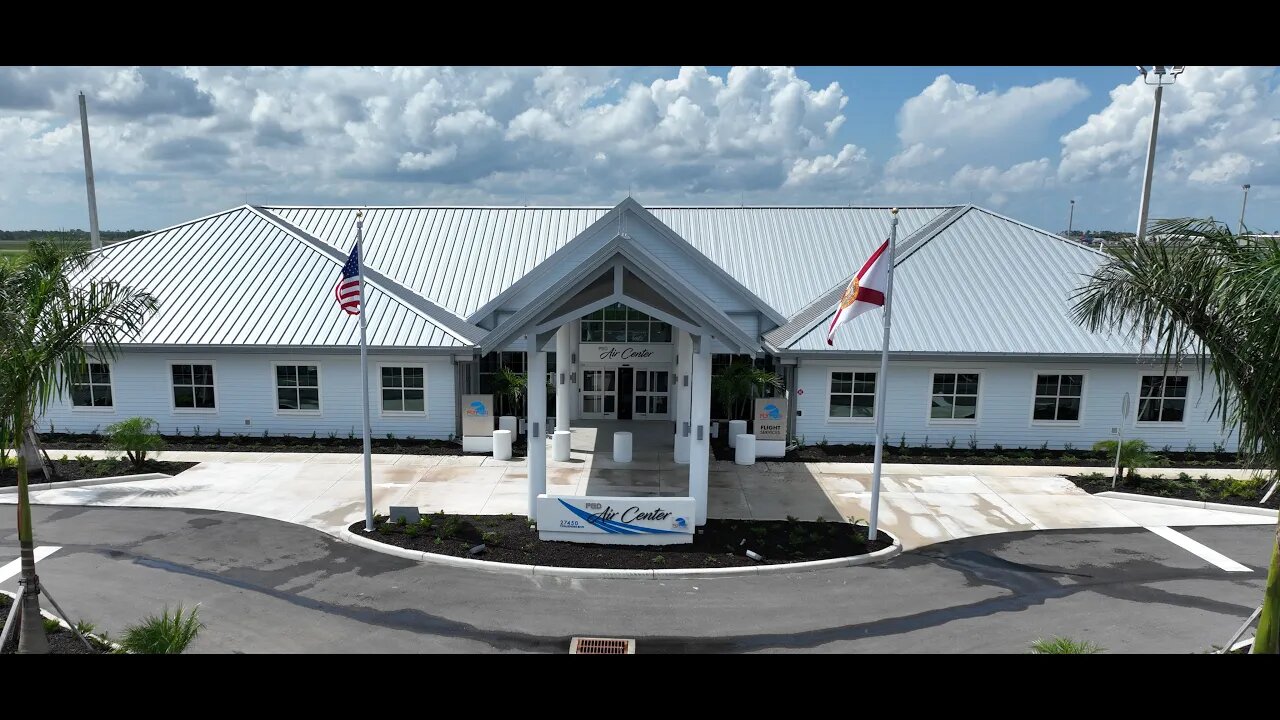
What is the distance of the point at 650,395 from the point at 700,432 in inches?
416

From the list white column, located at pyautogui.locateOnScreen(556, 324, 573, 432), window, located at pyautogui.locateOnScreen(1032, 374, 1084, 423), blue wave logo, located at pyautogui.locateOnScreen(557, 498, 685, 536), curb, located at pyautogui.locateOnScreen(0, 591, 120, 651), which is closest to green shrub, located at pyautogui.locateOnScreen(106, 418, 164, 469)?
curb, located at pyautogui.locateOnScreen(0, 591, 120, 651)

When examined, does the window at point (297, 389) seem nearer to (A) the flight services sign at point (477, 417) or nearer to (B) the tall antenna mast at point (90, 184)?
(A) the flight services sign at point (477, 417)

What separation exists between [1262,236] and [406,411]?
66.4 ft

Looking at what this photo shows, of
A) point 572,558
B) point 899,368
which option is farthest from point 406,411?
point 899,368

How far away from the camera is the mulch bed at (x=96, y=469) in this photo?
18.7 m

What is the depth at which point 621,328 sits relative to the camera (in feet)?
83.7

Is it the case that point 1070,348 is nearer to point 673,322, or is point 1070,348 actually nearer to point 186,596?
point 673,322

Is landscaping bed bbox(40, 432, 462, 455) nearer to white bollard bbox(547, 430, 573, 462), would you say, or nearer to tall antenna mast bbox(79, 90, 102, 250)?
white bollard bbox(547, 430, 573, 462)

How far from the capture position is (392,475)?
19.7 m

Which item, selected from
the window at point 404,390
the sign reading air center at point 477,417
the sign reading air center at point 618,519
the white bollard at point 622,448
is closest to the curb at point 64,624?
the sign reading air center at point 618,519

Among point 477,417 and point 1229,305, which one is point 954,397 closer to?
point 477,417

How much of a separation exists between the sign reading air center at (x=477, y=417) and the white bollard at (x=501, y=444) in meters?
0.63

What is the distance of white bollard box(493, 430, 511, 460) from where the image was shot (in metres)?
21.0

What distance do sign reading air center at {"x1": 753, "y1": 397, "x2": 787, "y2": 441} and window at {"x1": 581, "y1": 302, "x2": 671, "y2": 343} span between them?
493cm
